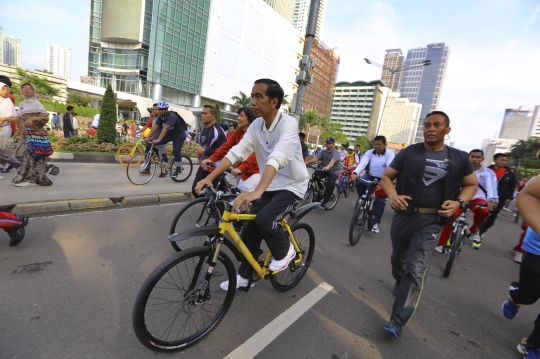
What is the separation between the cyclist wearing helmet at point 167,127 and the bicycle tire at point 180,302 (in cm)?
518

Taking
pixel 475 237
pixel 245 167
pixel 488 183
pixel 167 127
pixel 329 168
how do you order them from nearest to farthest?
1. pixel 245 167
2. pixel 488 183
3. pixel 475 237
4. pixel 167 127
5. pixel 329 168

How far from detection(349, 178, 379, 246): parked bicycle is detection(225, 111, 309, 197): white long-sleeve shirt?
2.52 meters

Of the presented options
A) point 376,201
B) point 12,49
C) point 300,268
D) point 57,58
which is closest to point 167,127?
point 300,268

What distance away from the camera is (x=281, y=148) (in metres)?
2.27

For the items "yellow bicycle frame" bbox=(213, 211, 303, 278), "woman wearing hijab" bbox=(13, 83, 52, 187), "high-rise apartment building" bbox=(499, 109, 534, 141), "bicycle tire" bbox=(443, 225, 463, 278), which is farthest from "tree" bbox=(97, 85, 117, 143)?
"high-rise apartment building" bbox=(499, 109, 534, 141)

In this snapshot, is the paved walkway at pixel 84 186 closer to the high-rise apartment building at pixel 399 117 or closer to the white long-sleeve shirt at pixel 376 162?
the white long-sleeve shirt at pixel 376 162

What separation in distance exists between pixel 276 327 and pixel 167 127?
5454 millimetres

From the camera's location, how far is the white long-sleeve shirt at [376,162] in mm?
5660

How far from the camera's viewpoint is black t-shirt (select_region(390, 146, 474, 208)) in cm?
261

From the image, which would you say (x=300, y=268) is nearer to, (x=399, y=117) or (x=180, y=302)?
(x=180, y=302)

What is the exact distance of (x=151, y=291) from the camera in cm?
183

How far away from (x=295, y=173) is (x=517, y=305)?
252cm

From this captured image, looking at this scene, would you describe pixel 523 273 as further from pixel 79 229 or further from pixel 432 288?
pixel 79 229

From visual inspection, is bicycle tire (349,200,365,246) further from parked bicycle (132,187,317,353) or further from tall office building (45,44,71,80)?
tall office building (45,44,71,80)
